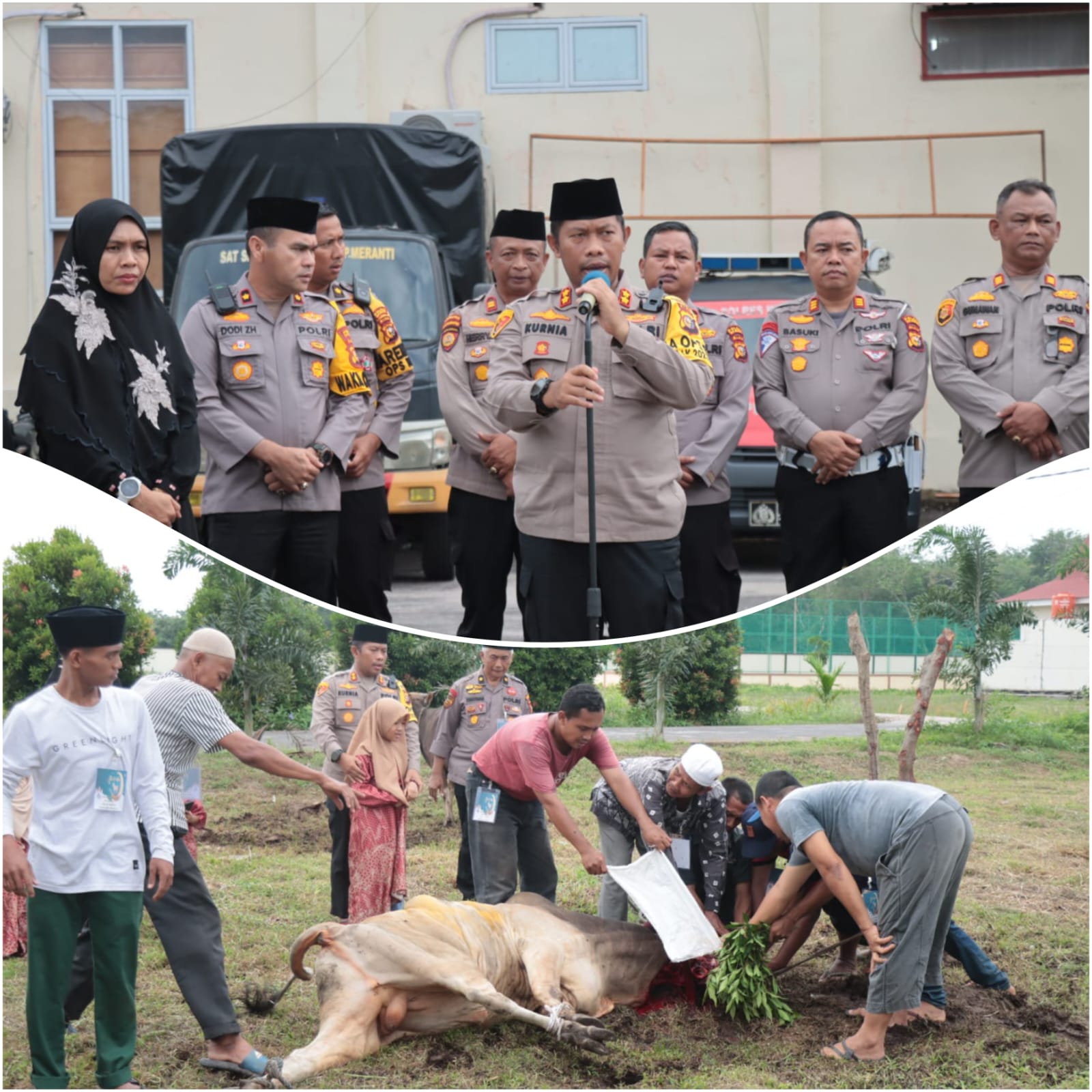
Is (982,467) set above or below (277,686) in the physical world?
above

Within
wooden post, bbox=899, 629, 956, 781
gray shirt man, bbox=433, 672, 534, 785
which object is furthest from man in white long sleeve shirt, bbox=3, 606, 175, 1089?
wooden post, bbox=899, 629, 956, 781

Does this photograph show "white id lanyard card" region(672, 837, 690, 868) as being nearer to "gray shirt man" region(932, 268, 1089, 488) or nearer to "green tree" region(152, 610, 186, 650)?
"green tree" region(152, 610, 186, 650)

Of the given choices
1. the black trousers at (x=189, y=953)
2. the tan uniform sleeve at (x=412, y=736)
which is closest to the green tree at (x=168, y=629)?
the black trousers at (x=189, y=953)

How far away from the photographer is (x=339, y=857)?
4020 millimetres

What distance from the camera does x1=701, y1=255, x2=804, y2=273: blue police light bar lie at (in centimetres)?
873

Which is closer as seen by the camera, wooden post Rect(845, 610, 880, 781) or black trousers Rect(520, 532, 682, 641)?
wooden post Rect(845, 610, 880, 781)

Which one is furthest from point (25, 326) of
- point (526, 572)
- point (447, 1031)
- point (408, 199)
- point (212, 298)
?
point (447, 1031)

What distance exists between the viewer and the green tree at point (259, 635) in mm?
Result: 3883

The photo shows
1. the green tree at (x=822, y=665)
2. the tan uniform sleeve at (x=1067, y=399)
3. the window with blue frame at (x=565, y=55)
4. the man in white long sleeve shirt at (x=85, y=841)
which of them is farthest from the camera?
the window with blue frame at (x=565, y=55)

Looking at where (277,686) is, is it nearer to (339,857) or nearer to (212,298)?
(339,857)

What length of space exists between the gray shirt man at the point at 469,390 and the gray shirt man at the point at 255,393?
0.50 m

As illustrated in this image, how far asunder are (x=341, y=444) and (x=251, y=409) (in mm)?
307

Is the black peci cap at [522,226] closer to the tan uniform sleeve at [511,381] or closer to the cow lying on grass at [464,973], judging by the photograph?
the tan uniform sleeve at [511,381]

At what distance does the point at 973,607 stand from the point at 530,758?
1.27m
